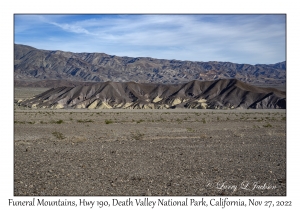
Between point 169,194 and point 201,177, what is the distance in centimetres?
205

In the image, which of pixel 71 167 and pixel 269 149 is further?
pixel 269 149

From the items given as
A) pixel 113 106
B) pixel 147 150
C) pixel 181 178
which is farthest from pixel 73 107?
pixel 181 178

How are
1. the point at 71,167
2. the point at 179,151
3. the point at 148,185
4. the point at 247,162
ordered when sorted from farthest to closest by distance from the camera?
the point at 179,151 < the point at 247,162 < the point at 71,167 < the point at 148,185

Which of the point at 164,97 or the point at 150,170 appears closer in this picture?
the point at 150,170

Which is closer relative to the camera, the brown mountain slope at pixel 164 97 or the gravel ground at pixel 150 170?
the gravel ground at pixel 150 170

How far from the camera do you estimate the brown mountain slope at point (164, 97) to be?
3529 inches

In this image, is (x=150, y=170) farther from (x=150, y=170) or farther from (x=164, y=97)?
(x=164, y=97)

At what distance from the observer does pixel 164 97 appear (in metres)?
104

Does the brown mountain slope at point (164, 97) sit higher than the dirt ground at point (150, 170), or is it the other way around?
the brown mountain slope at point (164, 97)

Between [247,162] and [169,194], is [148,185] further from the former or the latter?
[247,162]

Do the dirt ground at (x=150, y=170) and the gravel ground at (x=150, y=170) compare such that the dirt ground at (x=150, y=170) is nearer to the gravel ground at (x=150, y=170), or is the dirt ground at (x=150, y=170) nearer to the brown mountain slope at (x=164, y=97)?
the gravel ground at (x=150, y=170)

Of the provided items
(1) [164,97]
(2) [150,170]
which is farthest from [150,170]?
→ (1) [164,97]

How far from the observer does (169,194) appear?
9.10 m

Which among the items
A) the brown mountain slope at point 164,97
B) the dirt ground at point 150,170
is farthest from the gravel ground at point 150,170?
the brown mountain slope at point 164,97
